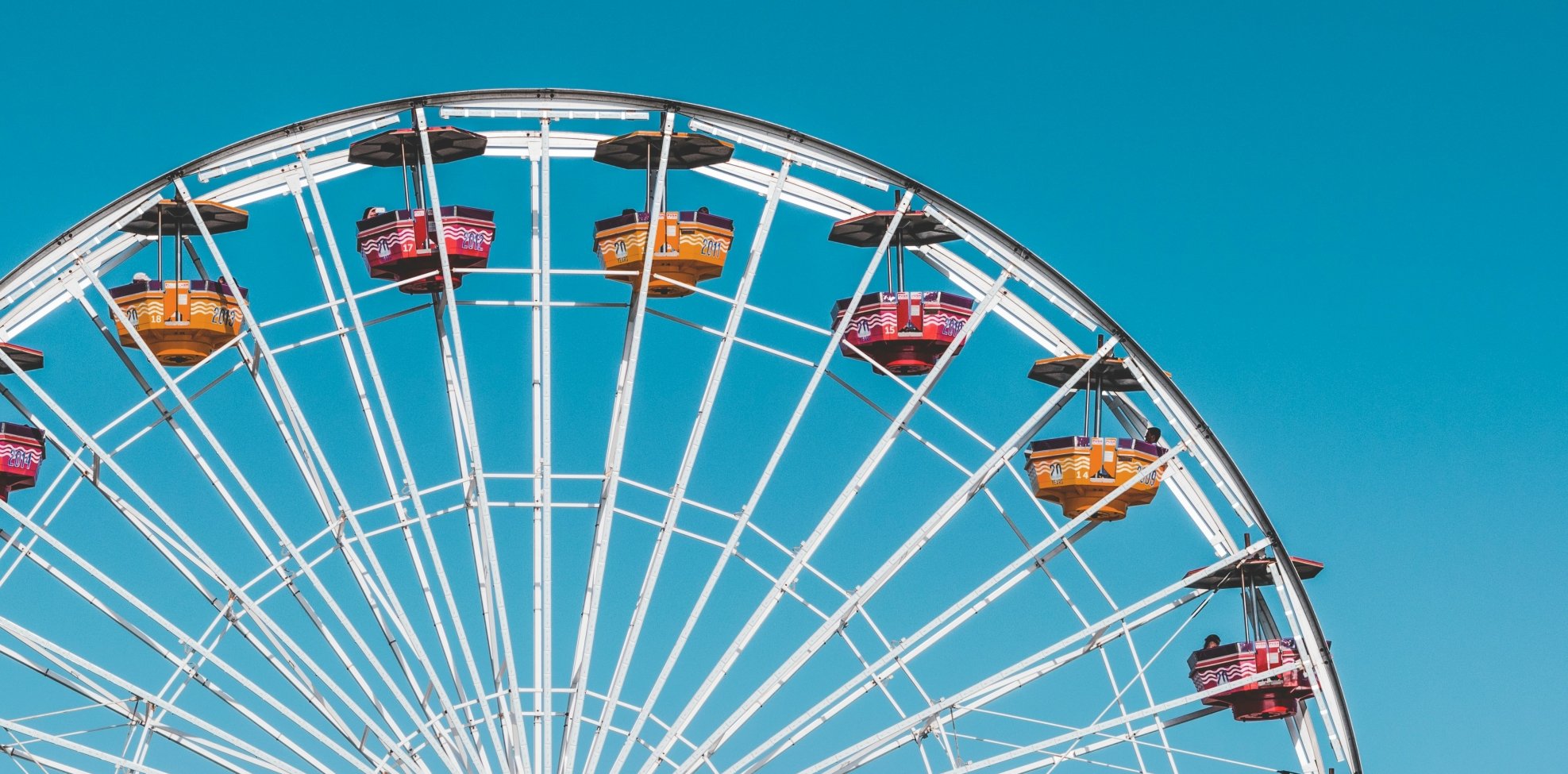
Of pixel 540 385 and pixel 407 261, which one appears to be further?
pixel 407 261

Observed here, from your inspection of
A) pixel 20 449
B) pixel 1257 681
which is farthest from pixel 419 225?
pixel 1257 681

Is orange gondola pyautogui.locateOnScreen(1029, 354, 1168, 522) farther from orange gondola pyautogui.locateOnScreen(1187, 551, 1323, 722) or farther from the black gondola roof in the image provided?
the black gondola roof

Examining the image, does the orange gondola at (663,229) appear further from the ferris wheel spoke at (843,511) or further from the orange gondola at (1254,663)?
the orange gondola at (1254,663)

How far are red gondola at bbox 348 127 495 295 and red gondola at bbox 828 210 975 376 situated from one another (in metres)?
3.32

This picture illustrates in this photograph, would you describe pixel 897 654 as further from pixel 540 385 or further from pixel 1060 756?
pixel 540 385

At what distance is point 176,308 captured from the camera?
24484 mm

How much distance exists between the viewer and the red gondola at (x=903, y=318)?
2456cm

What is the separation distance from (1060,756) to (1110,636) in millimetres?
1407

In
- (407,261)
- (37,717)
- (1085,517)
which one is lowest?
(37,717)

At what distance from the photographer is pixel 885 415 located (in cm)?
2356

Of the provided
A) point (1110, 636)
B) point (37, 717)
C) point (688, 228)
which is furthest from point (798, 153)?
point (37, 717)

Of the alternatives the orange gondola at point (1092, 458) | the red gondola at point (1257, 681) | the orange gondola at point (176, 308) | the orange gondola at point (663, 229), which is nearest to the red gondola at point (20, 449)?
the orange gondola at point (176, 308)

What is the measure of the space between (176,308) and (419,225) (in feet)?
8.32

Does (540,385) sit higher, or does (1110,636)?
(540,385)
